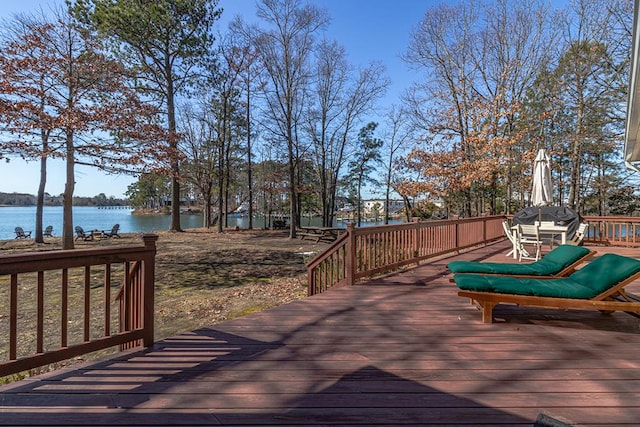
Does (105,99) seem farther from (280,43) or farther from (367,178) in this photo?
(367,178)

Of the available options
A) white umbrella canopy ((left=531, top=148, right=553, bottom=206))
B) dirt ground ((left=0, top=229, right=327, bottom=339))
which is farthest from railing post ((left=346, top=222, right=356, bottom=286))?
white umbrella canopy ((left=531, top=148, right=553, bottom=206))

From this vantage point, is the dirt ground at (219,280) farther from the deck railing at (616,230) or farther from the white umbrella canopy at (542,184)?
the deck railing at (616,230)

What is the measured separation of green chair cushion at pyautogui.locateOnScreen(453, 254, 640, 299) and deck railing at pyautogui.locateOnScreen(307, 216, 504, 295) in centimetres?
183

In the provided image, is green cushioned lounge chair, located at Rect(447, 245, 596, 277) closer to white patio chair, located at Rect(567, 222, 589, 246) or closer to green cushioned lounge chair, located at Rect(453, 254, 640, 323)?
green cushioned lounge chair, located at Rect(453, 254, 640, 323)

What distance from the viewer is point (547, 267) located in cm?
392

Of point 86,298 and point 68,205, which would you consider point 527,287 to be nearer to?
point 86,298

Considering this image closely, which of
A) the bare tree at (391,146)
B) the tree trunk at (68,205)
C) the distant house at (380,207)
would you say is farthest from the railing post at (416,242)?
the distant house at (380,207)

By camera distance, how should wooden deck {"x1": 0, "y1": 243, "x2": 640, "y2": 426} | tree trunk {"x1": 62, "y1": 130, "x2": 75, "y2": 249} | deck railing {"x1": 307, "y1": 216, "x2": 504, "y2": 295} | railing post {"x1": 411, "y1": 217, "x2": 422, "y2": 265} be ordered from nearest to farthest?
wooden deck {"x1": 0, "y1": 243, "x2": 640, "y2": 426} → deck railing {"x1": 307, "y1": 216, "x2": 504, "y2": 295} → railing post {"x1": 411, "y1": 217, "x2": 422, "y2": 265} → tree trunk {"x1": 62, "y1": 130, "x2": 75, "y2": 249}

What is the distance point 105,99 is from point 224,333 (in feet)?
36.3

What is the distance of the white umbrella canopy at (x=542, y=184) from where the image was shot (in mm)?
7043

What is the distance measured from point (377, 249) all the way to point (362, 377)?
3.41 metres

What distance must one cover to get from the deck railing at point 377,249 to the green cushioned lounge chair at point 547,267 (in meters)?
1.38

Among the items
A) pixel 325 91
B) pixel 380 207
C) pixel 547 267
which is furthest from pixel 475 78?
pixel 380 207

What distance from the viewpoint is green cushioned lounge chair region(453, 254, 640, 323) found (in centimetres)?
294
